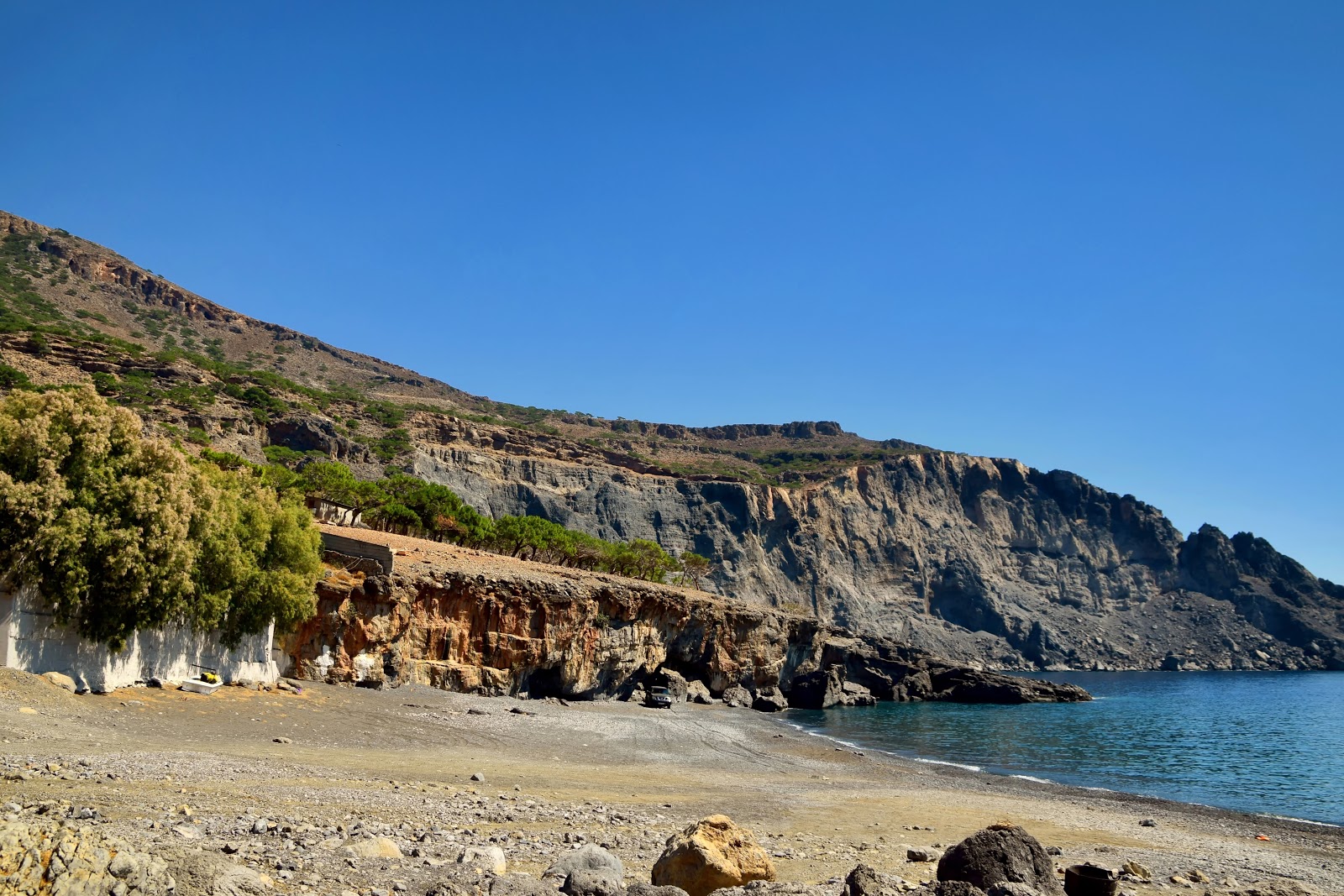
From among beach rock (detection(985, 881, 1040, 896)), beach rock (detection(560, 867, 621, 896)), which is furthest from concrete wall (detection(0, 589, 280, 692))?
beach rock (detection(985, 881, 1040, 896))

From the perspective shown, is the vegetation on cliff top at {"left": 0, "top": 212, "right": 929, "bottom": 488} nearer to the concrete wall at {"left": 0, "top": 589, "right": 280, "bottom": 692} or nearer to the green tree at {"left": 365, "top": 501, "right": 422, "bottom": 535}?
the green tree at {"left": 365, "top": 501, "right": 422, "bottom": 535}

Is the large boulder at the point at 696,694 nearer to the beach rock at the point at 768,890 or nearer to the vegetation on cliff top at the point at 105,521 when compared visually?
the vegetation on cliff top at the point at 105,521

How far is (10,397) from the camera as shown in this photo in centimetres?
2048

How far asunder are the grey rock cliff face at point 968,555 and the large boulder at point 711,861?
9507 centimetres

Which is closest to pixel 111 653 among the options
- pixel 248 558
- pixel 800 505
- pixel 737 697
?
pixel 248 558

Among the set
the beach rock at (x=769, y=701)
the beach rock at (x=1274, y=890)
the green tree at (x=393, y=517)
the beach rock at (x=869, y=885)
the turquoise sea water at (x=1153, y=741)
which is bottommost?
the beach rock at (x=769, y=701)

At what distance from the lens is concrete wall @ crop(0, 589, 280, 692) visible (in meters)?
18.7

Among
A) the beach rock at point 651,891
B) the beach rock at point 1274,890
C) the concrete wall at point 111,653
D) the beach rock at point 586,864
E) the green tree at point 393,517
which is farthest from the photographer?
the green tree at point 393,517

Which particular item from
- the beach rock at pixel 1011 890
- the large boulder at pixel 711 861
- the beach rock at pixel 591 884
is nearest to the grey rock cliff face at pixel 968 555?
the large boulder at pixel 711 861

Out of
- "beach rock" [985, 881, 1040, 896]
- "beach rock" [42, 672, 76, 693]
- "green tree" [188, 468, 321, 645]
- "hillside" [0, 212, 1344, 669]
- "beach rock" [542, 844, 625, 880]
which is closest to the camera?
"beach rock" [985, 881, 1040, 896]

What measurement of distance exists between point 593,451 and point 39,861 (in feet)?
401

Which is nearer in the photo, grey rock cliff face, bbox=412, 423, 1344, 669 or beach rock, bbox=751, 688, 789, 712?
beach rock, bbox=751, 688, 789, 712

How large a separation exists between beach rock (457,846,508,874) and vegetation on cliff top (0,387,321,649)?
600 inches

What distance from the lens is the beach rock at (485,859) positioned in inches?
360
